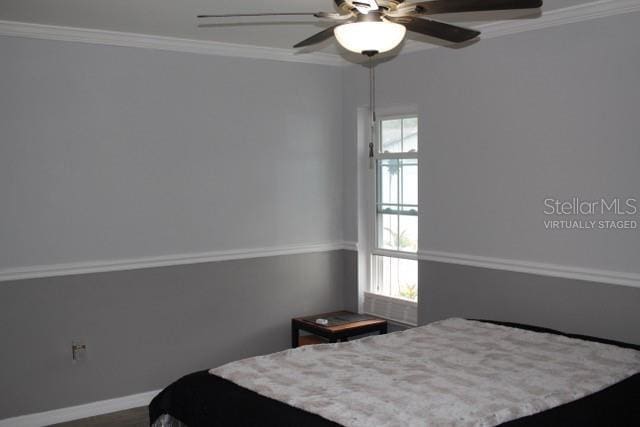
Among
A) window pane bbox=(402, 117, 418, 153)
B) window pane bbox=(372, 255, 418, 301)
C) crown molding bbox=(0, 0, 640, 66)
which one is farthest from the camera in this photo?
window pane bbox=(372, 255, 418, 301)

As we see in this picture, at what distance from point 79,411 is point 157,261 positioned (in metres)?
1.08

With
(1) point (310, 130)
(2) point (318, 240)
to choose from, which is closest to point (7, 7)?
(1) point (310, 130)

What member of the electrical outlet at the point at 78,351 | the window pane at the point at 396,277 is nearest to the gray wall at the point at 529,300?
the window pane at the point at 396,277

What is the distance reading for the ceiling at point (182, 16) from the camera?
367 centimetres

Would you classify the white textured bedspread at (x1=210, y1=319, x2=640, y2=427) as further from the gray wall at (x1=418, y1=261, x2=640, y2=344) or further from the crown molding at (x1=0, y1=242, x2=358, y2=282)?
the crown molding at (x1=0, y1=242, x2=358, y2=282)

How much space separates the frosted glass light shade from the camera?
257 cm

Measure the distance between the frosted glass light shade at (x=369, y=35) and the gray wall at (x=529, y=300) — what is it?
6.60 ft

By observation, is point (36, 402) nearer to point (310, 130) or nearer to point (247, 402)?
point (247, 402)

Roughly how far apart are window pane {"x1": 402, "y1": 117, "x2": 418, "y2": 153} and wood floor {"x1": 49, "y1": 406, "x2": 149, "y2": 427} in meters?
2.61

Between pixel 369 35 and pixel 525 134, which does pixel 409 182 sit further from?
pixel 369 35

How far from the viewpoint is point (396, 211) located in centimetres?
521

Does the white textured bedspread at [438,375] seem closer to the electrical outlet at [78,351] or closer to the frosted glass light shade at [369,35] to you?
the frosted glass light shade at [369,35]

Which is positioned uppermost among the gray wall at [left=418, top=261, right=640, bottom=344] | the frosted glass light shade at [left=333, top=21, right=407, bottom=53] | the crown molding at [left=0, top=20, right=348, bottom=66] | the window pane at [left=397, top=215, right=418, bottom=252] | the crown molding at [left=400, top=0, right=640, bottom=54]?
the crown molding at [left=0, top=20, right=348, bottom=66]

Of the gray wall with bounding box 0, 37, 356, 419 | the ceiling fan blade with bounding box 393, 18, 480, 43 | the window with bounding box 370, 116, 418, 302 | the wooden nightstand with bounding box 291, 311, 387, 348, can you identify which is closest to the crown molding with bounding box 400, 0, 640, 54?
the window with bounding box 370, 116, 418, 302
